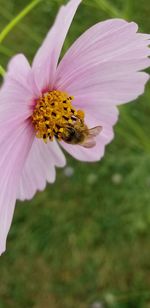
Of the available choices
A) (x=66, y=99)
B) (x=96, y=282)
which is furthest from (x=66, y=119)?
(x=96, y=282)

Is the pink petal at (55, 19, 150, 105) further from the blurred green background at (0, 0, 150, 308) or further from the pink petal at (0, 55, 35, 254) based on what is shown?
the blurred green background at (0, 0, 150, 308)

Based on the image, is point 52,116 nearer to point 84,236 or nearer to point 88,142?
point 88,142

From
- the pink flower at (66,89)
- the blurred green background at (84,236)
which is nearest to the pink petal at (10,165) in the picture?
the pink flower at (66,89)

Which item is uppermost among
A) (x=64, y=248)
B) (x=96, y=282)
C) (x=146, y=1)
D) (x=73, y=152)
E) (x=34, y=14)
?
(x=34, y=14)

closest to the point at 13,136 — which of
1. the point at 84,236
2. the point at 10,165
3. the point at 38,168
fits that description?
the point at 10,165

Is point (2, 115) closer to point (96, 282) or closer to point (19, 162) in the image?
point (19, 162)

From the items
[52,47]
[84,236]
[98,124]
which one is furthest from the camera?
[84,236]

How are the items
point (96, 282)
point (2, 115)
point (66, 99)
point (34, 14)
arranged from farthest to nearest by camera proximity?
point (34, 14) → point (96, 282) → point (66, 99) → point (2, 115)
